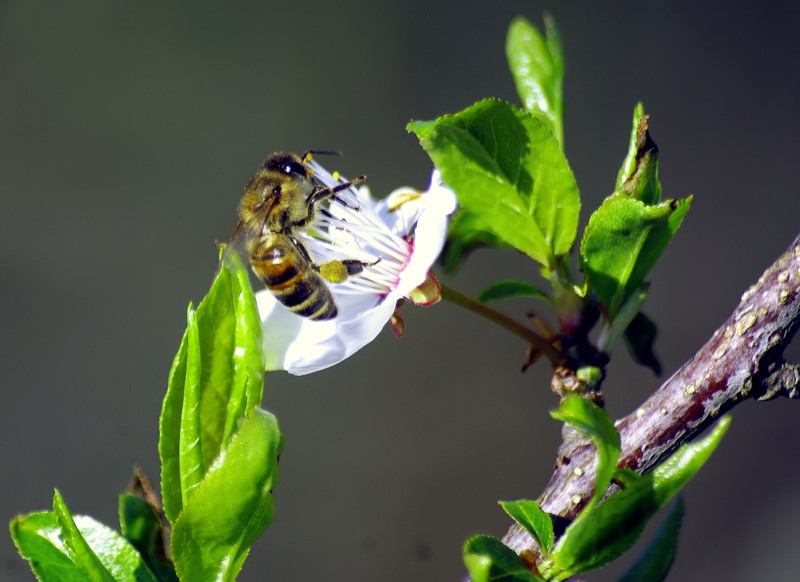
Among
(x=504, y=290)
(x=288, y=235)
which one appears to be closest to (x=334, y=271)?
(x=288, y=235)

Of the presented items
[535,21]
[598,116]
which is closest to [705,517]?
[598,116]

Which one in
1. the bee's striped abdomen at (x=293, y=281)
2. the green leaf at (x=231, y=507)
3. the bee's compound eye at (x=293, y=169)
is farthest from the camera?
the bee's compound eye at (x=293, y=169)

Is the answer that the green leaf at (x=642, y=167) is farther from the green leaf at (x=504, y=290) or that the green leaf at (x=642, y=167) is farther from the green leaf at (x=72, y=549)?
the green leaf at (x=72, y=549)

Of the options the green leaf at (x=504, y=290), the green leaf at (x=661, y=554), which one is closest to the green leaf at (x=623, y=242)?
the green leaf at (x=504, y=290)

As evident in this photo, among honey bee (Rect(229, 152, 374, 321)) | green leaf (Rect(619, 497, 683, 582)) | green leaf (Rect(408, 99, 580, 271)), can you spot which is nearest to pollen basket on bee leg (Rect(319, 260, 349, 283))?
honey bee (Rect(229, 152, 374, 321))

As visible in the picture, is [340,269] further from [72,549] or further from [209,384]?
[72,549]

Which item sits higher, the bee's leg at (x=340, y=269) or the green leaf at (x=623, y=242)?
the bee's leg at (x=340, y=269)
